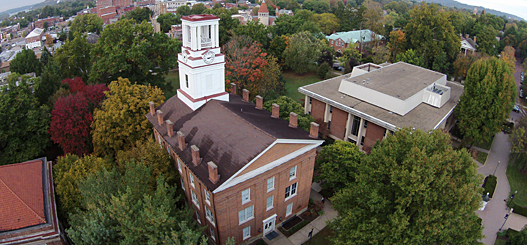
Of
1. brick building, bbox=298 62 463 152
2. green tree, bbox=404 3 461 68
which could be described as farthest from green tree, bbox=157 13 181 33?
brick building, bbox=298 62 463 152

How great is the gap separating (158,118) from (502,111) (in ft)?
145

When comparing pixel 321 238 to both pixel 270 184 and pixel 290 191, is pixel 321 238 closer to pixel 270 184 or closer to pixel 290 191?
pixel 290 191

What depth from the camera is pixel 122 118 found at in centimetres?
3494

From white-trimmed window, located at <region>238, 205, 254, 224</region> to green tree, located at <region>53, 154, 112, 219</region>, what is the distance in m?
12.9

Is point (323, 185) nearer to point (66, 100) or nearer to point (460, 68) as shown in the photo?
point (66, 100)

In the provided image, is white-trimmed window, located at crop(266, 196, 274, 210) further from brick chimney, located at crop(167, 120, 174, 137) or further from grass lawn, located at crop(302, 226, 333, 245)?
brick chimney, located at crop(167, 120, 174, 137)

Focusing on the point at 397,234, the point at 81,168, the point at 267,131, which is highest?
the point at 267,131

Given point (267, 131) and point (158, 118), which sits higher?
point (267, 131)

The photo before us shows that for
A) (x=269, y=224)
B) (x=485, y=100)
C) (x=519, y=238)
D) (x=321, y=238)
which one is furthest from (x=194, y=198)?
(x=485, y=100)

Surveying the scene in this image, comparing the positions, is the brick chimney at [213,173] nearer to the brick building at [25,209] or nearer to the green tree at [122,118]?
the brick building at [25,209]

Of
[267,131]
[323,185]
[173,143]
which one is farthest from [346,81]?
[173,143]

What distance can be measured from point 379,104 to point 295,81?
30.2 metres

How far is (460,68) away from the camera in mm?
69875

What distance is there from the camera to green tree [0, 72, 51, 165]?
37.9 metres
